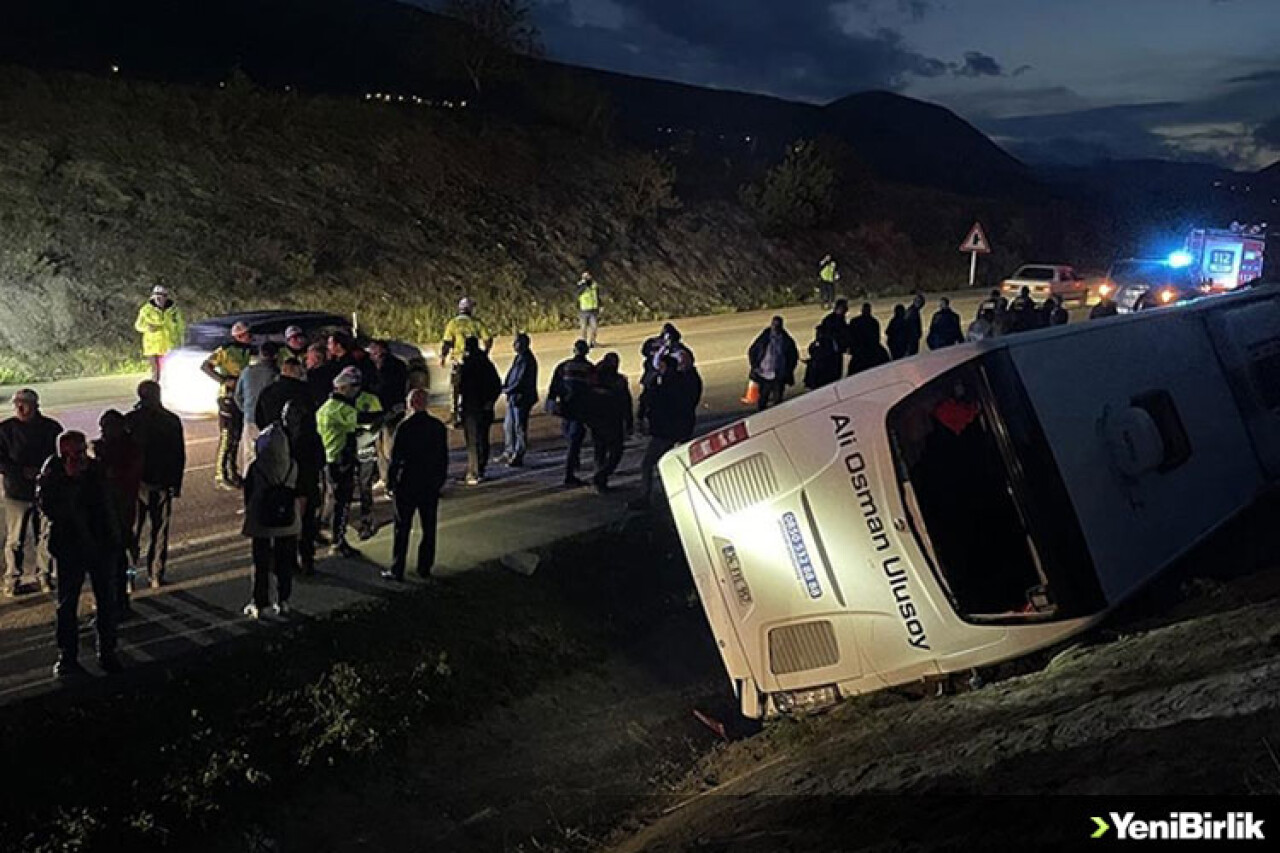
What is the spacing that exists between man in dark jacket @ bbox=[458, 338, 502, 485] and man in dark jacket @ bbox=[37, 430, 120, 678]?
4682mm

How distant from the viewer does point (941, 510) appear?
665cm

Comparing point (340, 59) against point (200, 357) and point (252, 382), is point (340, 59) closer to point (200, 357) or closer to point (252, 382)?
point (200, 357)

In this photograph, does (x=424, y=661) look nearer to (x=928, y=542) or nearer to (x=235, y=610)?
(x=235, y=610)

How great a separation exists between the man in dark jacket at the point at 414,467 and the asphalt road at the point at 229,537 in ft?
1.71

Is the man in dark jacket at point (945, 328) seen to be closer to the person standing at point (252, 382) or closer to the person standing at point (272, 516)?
the person standing at point (252, 382)

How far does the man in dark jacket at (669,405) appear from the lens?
11.4m

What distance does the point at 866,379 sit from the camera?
22.3 ft

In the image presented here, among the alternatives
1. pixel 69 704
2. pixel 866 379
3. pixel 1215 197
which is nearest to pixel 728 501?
pixel 866 379

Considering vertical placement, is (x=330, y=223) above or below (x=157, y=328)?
above

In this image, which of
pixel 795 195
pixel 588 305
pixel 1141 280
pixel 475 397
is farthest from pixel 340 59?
pixel 475 397

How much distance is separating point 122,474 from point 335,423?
66.2 inches

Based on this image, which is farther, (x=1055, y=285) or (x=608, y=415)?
(x=1055, y=285)

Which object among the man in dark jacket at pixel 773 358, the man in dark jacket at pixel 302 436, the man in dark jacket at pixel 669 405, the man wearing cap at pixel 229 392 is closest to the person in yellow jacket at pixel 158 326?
the man wearing cap at pixel 229 392

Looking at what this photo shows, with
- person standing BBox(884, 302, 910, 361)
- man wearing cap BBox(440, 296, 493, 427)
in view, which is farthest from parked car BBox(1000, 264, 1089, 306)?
man wearing cap BBox(440, 296, 493, 427)
